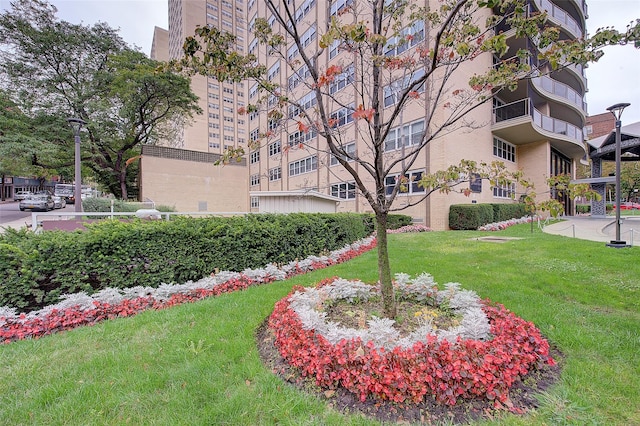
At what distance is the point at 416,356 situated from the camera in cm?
230

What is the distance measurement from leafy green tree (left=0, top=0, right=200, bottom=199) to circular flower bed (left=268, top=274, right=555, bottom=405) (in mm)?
21321

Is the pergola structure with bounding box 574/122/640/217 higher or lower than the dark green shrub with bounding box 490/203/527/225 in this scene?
higher

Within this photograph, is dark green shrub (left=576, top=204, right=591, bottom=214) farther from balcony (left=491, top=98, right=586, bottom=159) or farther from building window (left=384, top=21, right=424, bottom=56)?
building window (left=384, top=21, right=424, bottom=56)

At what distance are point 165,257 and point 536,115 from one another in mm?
19154

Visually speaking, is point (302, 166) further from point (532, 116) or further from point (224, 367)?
point (224, 367)

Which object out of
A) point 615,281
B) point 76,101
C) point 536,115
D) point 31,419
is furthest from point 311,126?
Result: point 76,101

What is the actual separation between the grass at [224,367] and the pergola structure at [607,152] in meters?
16.3

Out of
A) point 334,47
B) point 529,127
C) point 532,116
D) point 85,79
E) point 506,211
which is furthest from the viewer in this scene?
point 85,79

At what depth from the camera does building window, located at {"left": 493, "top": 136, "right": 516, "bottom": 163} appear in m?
16.4

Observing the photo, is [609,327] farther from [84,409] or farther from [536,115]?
[536,115]

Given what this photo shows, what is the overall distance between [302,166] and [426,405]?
75.0ft

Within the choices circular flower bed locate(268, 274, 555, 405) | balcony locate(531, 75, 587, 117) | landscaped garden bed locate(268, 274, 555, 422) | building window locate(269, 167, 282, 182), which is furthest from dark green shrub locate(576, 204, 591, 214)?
circular flower bed locate(268, 274, 555, 405)

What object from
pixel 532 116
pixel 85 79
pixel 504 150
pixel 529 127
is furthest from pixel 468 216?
pixel 85 79

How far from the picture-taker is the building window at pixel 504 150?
16359 millimetres
